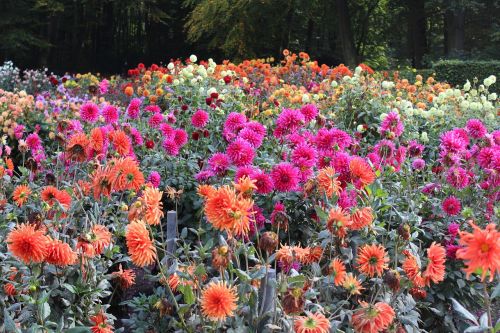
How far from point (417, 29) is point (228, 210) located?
1816 centimetres

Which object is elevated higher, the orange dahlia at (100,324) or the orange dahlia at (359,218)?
the orange dahlia at (359,218)

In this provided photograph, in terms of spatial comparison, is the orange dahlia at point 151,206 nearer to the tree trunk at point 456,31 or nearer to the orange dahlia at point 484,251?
the orange dahlia at point 484,251

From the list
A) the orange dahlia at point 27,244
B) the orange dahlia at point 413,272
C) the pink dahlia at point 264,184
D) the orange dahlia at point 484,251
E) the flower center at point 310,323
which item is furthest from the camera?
the pink dahlia at point 264,184

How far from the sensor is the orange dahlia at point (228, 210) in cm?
138

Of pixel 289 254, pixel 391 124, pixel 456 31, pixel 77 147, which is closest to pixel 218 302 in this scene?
pixel 289 254

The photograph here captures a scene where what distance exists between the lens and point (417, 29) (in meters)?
18.2

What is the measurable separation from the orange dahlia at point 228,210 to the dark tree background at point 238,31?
1445 cm

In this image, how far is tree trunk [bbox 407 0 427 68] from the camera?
58.4ft

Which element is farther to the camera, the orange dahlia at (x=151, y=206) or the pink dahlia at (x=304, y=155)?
the pink dahlia at (x=304, y=155)

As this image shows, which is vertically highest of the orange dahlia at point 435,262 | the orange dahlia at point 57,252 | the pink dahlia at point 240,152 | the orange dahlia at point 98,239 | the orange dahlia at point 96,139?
the orange dahlia at point 96,139

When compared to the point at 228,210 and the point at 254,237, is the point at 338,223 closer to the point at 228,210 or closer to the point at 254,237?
the point at 228,210

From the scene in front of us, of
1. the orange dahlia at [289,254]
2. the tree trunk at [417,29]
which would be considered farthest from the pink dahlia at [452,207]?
the tree trunk at [417,29]

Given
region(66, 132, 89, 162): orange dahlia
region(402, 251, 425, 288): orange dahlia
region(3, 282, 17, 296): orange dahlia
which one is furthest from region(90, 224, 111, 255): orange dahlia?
region(402, 251, 425, 288): orange dahlia

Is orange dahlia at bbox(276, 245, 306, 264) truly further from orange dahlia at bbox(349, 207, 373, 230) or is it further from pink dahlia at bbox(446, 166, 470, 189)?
pink dahlia at bbox(446, 166, 470, 189)
